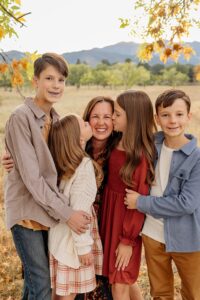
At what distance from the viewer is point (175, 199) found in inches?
92.6

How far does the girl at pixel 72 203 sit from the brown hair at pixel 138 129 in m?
0.26

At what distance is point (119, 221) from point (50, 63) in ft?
3.50

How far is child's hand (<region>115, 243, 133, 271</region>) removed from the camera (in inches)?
96.3

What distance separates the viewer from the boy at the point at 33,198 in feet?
7.18

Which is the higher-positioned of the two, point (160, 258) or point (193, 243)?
point (193, 243)

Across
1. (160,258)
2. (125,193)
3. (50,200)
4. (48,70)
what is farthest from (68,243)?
(48,70)

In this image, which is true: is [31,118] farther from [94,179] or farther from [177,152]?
[177,152]

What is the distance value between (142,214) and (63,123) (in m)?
0.73

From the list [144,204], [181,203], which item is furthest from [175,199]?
[144,204]

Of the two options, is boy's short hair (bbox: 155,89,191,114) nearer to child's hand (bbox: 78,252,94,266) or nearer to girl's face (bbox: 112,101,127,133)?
girl's face (bbox: 112,101,127,133)

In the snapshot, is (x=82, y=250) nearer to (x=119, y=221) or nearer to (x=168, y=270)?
(x=119, y=221)

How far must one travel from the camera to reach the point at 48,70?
8.09 feet

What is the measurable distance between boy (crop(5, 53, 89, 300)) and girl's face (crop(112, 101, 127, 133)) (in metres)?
0.45

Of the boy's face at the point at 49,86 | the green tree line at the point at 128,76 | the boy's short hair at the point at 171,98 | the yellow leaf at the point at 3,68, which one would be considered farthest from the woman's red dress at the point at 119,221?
the green tree line at the point at 128,76
